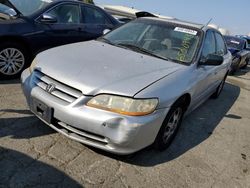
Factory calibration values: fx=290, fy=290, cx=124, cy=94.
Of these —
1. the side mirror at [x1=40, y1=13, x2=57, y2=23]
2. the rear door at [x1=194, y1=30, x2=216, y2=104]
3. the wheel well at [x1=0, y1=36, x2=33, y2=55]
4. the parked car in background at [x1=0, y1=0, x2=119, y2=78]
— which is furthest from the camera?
the side mirror at [x1=40, y1=13, x2=57, y2=23]

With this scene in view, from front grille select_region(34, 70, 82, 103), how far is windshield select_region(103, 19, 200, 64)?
1.41m

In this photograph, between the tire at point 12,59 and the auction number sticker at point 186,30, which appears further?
the tire at point 12,59

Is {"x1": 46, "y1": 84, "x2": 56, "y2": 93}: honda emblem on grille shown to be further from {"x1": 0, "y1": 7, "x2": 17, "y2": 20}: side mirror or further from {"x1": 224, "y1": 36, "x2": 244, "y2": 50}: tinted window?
{"x1": 224, "y1": 36, "x2": 244, "y2": 50}: tinted window

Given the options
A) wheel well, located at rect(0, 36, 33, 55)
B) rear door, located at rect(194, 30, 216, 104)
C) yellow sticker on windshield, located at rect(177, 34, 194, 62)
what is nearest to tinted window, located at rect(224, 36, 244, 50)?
rear door, located at rect(194, 30, 216, 104)

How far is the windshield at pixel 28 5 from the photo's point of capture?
5443 millimetres

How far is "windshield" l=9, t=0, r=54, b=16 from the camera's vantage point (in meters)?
5.44

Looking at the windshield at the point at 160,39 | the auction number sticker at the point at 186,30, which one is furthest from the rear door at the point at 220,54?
the windshield at the point at 160,39

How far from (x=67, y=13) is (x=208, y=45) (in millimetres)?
2921

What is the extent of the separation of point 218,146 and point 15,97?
3088 millimetres

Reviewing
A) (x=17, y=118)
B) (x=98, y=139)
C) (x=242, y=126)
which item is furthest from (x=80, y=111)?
(x=242, y=126)

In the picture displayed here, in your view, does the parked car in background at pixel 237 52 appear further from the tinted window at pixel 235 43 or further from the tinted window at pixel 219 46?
the tinted window at pixel 219 46

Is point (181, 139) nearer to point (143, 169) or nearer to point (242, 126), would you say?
point (143, 169)

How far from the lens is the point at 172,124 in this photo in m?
3.60

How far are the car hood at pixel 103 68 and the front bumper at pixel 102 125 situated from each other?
21 centimetres
